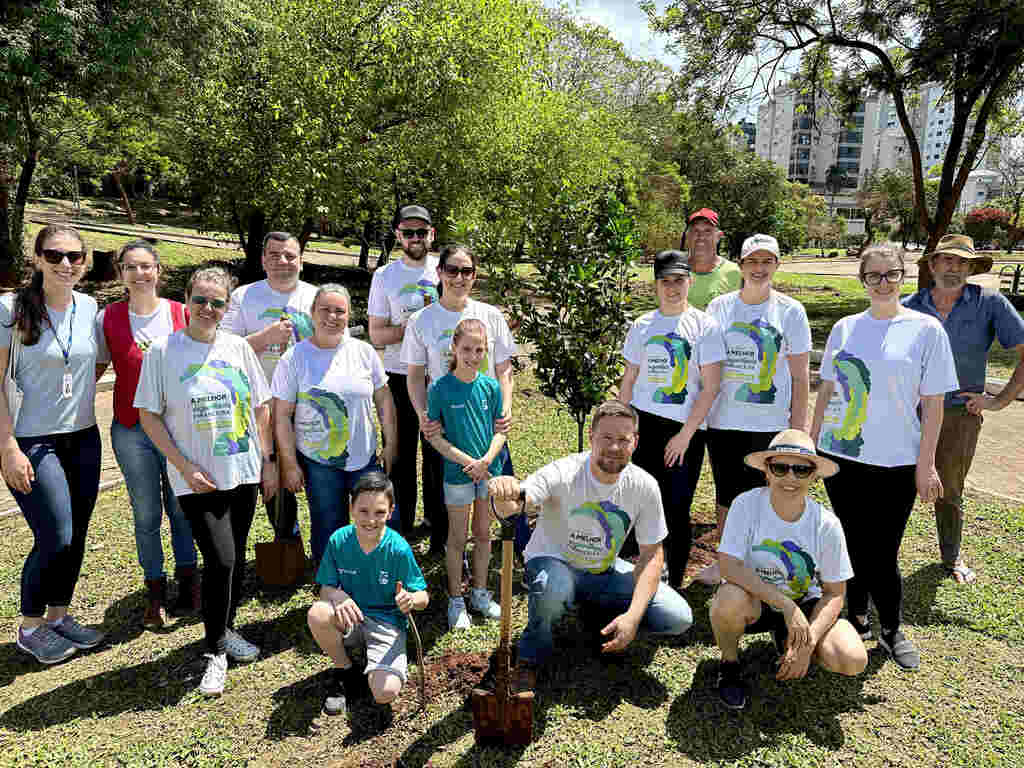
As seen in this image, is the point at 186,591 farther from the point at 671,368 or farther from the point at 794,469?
the point at 794,469

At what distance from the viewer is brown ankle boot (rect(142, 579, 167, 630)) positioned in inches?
167

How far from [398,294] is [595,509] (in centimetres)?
211

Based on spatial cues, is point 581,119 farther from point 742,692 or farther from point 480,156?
point 742,692

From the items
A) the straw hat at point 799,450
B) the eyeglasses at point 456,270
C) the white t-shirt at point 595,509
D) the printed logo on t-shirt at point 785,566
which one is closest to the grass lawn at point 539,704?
the printed logo on t-shirt at point 785,566

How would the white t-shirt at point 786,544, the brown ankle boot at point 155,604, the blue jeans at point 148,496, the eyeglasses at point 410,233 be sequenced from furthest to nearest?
the eyeglasses at point 410,233 → the brown ankle boot at point 155,604 → the blue jeans at point 148,496 → the white t-shirt at point 786,544

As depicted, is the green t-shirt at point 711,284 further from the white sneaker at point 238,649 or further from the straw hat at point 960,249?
the white sneaker at point 238,649

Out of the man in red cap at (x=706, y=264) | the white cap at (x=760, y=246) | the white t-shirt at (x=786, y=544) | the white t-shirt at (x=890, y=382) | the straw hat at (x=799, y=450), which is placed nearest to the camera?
the straw hat at (x=799, y=450)

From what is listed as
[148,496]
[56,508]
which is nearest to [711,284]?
[148,496]

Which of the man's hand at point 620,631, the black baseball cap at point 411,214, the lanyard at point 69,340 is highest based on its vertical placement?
the black baseball cap at point 411,214

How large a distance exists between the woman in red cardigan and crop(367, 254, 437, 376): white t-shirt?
49.2 inches

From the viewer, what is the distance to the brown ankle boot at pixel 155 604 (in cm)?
423

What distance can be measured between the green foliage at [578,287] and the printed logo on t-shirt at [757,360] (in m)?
1.29

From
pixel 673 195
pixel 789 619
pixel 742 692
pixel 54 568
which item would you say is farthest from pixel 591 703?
pixel 673 195

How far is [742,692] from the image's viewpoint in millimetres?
3574
